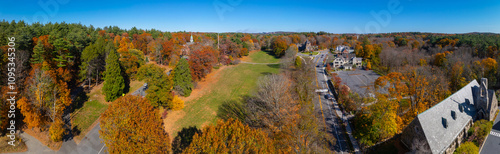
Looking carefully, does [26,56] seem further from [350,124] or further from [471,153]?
[471,153]

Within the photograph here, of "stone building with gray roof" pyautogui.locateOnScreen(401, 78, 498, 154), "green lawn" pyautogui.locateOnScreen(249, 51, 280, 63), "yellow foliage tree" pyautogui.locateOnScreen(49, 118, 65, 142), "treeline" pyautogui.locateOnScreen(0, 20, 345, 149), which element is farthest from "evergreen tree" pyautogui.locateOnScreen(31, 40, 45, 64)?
"green lawn" pyautogui.locateOnScreen(249, 51, 280, 63)

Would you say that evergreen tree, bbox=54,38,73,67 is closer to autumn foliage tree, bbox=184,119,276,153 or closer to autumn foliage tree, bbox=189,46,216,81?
autumn foliage tree, bbox=189,46,216,81

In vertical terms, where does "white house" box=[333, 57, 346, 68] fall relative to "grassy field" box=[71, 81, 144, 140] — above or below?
above

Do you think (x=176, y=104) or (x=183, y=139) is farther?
(x=176, y=104)

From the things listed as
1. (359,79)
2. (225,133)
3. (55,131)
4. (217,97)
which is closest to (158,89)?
(217,97)

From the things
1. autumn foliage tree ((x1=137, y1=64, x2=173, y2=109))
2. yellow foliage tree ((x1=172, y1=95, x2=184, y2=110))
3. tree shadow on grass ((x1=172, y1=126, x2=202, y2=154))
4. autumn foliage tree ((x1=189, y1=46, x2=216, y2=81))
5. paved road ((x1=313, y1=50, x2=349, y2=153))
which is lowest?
tree shadow on grass ((x1=172, y1=126, x2=202, y2=154))

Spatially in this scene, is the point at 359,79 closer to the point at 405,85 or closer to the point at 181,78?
the point at 405,85

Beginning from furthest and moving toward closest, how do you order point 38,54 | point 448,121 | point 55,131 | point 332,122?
point 38,54
point 332,122
point 55,131
point 448,121

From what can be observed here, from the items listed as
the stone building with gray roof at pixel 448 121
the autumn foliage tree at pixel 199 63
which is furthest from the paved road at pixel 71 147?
the stone building with gray roof at pixel 448 121
